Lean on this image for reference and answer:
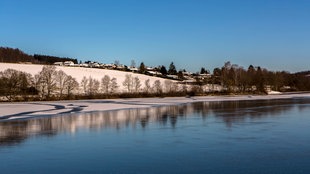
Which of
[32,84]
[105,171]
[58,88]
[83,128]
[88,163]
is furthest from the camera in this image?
[58,88]

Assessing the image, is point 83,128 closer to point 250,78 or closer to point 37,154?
point 37,154

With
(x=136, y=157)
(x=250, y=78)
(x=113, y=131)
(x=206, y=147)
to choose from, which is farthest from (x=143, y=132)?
(x=250, y=78)

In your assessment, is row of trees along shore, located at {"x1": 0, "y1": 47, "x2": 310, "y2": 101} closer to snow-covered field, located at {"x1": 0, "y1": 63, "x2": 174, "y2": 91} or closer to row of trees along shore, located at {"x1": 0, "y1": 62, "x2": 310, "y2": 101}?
row of trees along shore, located at {"x1": 0, "y1": 62, "x2": 310, "y2": 101}

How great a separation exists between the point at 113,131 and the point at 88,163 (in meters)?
6.53

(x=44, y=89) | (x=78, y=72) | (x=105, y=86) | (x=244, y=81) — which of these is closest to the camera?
(x=44, y=89)

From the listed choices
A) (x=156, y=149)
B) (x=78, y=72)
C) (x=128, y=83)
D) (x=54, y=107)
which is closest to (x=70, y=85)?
(x=128, y=83)

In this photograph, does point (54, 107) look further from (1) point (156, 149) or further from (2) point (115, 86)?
(2) point (115, 86)

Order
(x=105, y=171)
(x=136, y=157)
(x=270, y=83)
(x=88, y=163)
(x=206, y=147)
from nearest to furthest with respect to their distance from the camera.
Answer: (x=105, y=171) → (x=88, y=163) → (x=136, y=157) → (x=206, y=147) → (x=270, y=83)

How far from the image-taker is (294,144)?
41.0ft

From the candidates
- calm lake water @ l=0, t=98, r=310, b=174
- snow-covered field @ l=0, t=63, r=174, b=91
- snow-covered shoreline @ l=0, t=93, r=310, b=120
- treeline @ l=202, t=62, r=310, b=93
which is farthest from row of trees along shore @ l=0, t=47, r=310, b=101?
calm lake water @ l=0, t=98, r=310, b=174

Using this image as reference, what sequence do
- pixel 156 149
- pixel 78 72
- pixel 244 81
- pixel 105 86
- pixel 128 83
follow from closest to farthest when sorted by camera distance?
pixel 156 149, pixel 105 86, pixel 128 83, pixel 244 81, pixel 78 72

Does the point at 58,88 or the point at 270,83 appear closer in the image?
the point at 58,88

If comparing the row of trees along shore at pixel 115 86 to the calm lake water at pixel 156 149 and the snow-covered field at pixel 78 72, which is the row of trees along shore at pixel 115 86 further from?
the calm lake water at pixel 156 149

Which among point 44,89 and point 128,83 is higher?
point 128,83
